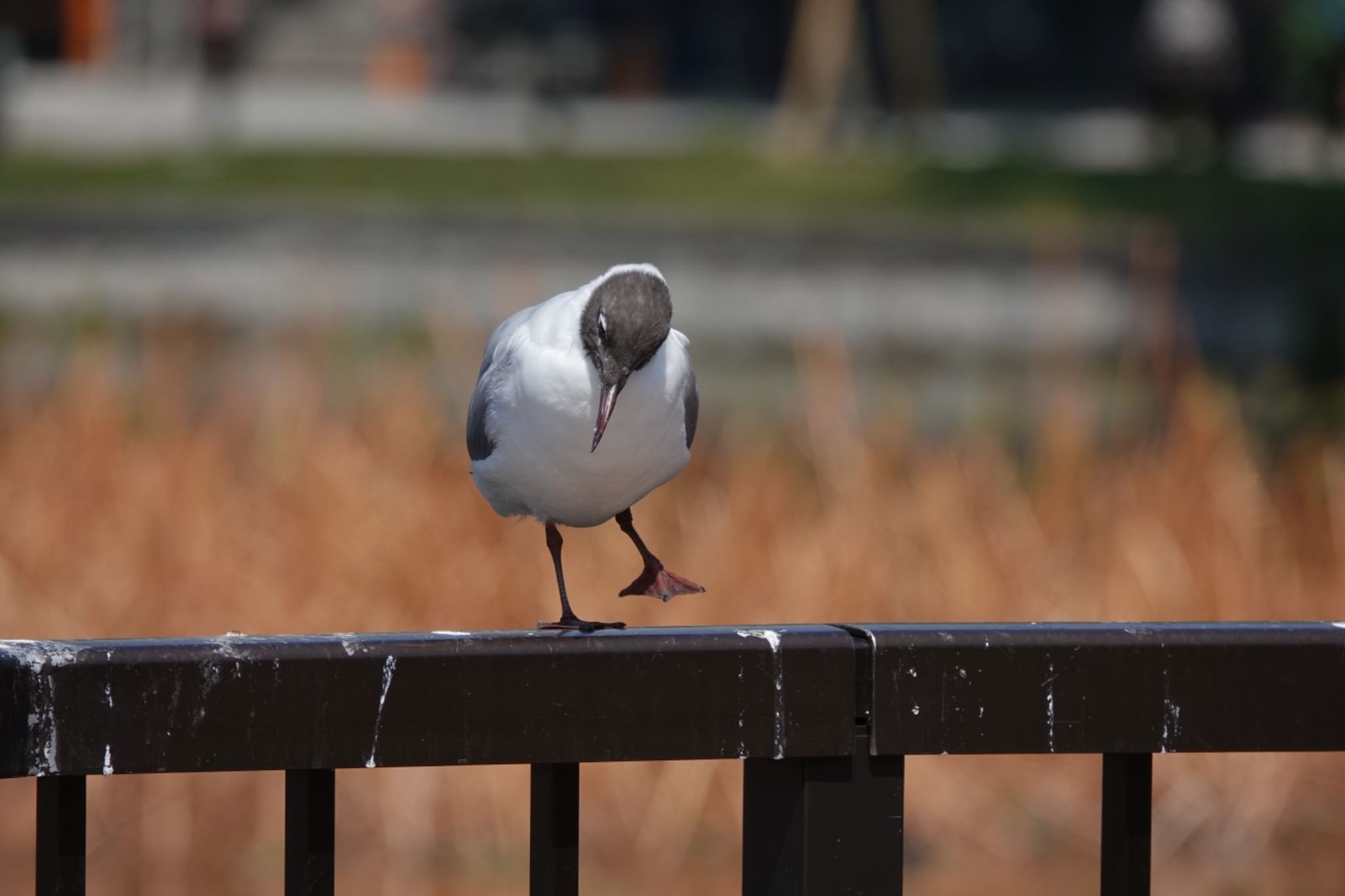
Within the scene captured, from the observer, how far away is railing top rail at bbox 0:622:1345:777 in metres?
1.81

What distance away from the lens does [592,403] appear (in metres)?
1.98

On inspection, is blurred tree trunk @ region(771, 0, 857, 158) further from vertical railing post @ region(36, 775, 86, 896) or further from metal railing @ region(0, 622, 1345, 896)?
vertical railing post @ region(36, 775, 86, 896)

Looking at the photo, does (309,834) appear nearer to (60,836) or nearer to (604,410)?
(60,836)

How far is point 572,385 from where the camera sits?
200 cm

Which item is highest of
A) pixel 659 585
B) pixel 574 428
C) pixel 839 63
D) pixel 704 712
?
pixel 839 63

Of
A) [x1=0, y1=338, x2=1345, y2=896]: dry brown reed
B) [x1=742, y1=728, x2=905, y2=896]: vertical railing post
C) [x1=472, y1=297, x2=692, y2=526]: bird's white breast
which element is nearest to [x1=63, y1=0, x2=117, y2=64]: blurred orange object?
[x1=0, y1=338, x2=1345, y2=896]: dry brown reed

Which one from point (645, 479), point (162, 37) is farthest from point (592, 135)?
point (645, 479)

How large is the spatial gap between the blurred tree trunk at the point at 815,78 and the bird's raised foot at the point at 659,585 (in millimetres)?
10478

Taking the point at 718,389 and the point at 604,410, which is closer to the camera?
the point at 604,410

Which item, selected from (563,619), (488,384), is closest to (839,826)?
(563,619)

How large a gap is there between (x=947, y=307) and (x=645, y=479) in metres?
7.59

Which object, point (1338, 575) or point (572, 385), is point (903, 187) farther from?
point (572, 385)

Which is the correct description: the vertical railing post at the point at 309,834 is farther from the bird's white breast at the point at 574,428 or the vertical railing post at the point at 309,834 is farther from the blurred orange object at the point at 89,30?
the blurred orange object at the point at 89,30

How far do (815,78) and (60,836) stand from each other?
14.6 m
